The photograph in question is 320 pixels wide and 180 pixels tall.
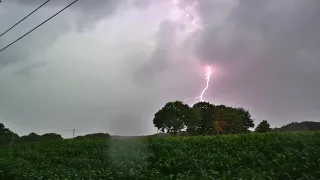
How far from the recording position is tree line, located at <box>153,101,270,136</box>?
157 feet

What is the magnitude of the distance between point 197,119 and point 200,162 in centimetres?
3288

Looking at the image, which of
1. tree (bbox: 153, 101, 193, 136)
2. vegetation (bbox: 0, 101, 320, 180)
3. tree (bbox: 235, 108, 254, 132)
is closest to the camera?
vegetation (bbox: 0, 101, 320, 180)

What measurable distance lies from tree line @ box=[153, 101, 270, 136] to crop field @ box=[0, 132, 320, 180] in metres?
23.3

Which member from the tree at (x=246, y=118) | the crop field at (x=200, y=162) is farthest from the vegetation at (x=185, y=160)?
the tree at (x=246, y=118)

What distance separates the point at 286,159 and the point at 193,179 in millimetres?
3952

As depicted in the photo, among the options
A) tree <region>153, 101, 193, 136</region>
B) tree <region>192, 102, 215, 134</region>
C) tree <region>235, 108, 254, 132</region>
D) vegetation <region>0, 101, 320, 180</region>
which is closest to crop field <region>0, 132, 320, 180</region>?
vegetation <region>0, 101, 320, 180</region>

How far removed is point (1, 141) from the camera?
41125 millimetres

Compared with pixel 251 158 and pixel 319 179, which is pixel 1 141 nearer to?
pixel 251 158

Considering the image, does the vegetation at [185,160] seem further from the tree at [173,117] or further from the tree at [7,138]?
the tree at [173,117]

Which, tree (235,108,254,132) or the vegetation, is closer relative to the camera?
the vegetation

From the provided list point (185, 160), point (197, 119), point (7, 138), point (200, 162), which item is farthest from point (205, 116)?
point (200, 162)

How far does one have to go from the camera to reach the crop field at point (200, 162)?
43.1 ft

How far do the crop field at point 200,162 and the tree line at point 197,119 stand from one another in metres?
23.3

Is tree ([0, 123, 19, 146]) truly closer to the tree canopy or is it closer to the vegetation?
the vegetation
